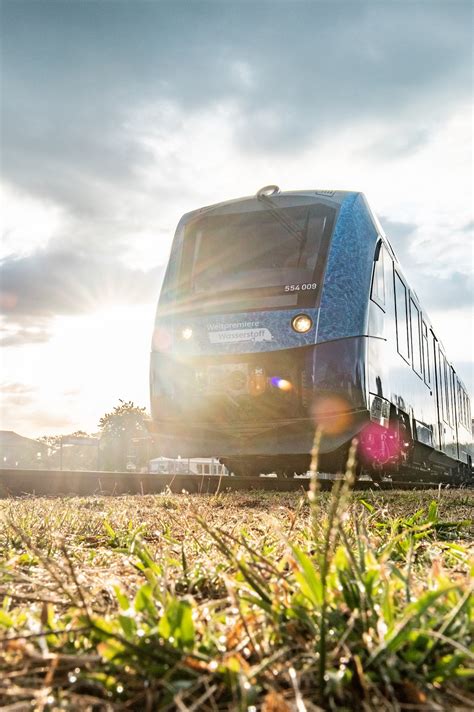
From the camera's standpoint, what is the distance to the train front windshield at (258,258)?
726cm

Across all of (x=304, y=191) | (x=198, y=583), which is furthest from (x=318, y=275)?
(x=198, y=583)

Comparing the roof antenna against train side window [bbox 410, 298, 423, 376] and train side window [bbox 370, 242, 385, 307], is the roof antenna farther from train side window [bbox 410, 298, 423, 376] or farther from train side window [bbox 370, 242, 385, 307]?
train side window [bbox 410, 298, 423, 376]

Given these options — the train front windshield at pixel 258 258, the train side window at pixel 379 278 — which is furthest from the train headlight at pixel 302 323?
the train side window at pixel 379 278

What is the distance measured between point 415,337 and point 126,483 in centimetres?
516

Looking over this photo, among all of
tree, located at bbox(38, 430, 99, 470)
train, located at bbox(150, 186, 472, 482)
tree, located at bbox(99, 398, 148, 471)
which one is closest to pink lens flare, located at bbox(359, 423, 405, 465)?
train, located at bbox(150, 186, 472, 482)

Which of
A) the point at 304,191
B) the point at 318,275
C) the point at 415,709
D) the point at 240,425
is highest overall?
the point at 304,191

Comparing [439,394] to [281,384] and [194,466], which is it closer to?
[281,384]

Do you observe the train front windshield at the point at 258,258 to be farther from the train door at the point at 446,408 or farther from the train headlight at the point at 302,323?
the train door at the point at 446,408

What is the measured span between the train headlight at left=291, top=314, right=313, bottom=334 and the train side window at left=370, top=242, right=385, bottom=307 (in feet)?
3.05

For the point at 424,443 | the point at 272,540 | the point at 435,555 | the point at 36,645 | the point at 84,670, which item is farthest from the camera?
the point at 424,443

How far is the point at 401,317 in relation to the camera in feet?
29.7

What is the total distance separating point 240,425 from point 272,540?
495cm

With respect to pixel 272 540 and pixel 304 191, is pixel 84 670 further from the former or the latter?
pixel 304 191

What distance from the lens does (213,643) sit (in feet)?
3.68
